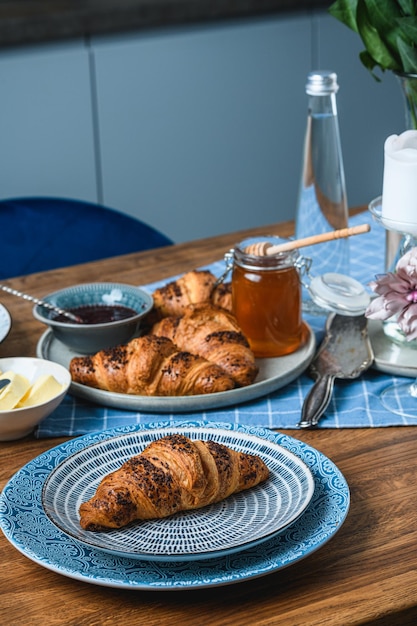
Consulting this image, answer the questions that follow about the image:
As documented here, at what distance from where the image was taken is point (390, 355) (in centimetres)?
130

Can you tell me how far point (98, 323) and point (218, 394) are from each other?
244 mm

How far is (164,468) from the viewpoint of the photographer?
3.05 ft

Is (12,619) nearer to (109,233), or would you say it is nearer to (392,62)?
(392,62)

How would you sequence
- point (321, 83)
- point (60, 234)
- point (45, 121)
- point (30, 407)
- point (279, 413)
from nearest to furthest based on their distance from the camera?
point (30, 407), point (279, 413), point (321, 83), point (60, 234), point (45, 121)

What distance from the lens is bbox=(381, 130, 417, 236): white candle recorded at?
114 cm

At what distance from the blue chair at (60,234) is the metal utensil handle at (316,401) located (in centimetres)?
88

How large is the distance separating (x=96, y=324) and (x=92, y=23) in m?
1.84

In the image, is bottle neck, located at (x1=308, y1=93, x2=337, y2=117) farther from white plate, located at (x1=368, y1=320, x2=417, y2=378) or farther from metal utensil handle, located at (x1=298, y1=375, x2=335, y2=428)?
metal utensil handle, located at (x1=298, y1=375, x2=335, y2=428)

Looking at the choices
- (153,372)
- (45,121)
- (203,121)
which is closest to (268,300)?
(153,372)

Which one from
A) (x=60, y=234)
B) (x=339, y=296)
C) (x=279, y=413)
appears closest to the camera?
(x=279, y=413)

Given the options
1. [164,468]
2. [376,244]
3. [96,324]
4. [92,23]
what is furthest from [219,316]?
[92,23]

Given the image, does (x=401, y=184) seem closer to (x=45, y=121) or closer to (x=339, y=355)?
(x=339, y=355)

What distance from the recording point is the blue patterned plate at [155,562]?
2.76ft

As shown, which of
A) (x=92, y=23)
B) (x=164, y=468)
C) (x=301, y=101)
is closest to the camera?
(x=164, y=468)
